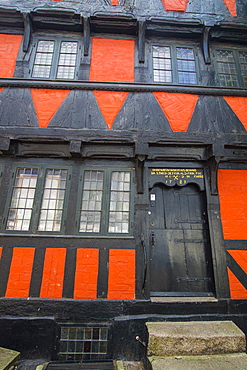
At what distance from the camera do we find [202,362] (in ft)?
9.77

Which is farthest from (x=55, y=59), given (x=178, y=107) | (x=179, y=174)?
→ (x=179, y=174)

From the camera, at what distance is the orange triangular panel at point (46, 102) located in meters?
4.80

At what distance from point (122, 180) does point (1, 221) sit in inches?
110

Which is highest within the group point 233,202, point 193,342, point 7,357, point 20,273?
point 233,202

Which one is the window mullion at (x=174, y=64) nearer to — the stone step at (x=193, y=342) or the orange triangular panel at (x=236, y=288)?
the orange triangular panel at (x=236, y=288)

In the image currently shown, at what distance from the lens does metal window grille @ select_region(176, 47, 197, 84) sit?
554 cm

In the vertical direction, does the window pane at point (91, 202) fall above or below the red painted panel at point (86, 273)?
above

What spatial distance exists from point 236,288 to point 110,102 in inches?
198

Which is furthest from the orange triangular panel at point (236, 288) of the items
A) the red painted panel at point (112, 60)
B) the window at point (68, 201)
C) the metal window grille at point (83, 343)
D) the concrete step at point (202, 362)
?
the red painted panel at point (112, 60)

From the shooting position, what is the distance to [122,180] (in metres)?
4.76

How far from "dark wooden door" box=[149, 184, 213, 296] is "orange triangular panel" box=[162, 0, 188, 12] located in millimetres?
5070

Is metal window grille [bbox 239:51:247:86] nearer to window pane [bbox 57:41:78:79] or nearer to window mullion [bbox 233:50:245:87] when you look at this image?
window mullion [bbox 233:50:245:87]

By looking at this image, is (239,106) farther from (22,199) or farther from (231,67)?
(22,199)

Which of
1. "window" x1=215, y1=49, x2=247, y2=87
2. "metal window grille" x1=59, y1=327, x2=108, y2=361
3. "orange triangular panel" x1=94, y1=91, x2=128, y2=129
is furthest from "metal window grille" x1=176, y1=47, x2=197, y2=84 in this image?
"metal window grille" x1=59, y1=327, x2=108, y2=361
